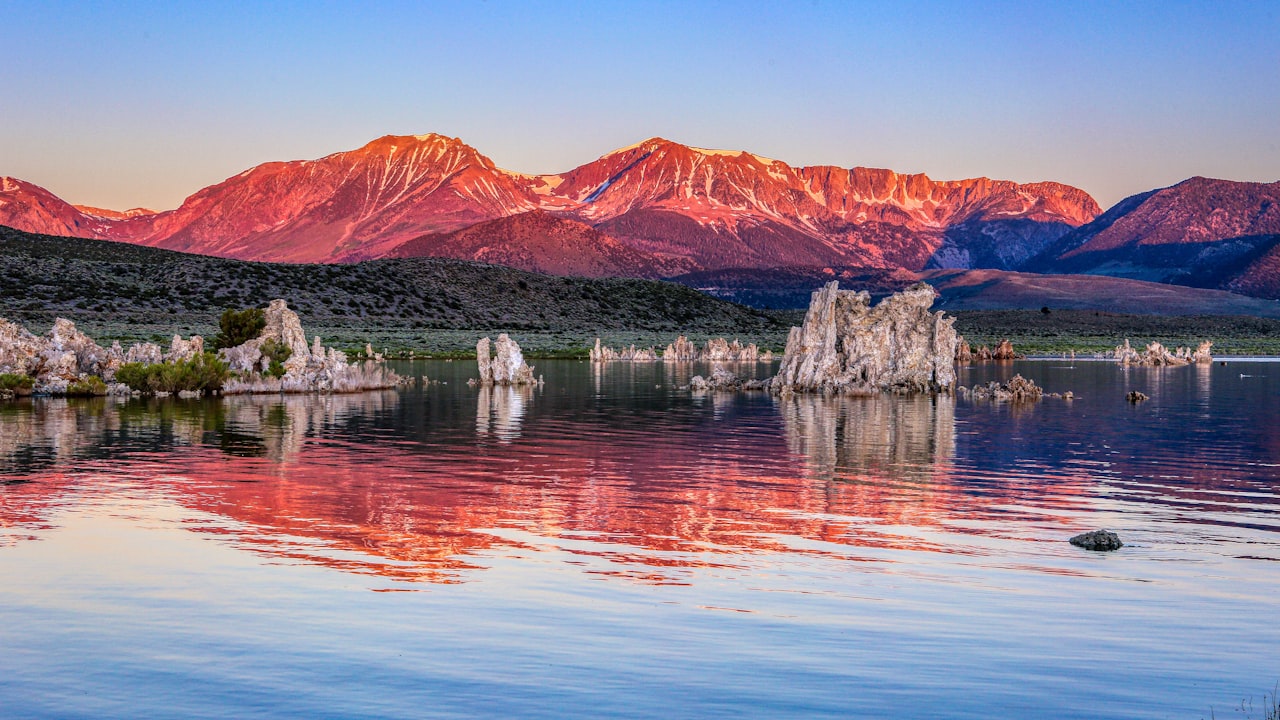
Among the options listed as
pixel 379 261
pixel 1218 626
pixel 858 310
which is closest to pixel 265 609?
pixel 1218 626

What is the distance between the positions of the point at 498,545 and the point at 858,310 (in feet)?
110

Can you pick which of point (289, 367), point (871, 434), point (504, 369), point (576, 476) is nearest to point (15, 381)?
point (289, 367)

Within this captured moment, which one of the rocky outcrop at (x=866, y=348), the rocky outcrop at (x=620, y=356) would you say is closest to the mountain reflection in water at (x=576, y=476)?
the rocky outcrop at (x=866, y=348)

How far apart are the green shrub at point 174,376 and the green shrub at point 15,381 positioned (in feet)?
9.57

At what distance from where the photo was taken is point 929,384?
48844 millimetres

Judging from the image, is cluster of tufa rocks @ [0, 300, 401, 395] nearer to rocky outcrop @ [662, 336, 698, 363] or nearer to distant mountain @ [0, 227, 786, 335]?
rocky outcrop @ [662, 336, 698, 363]

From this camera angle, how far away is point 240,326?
168 ft

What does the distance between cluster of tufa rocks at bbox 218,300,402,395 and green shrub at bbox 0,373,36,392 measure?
254 inches

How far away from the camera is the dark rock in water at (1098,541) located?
15445mm

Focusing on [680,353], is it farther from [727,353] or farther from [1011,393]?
[1011,393]

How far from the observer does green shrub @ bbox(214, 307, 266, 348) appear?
50531 millimetres

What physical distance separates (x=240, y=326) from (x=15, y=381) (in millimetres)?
10638

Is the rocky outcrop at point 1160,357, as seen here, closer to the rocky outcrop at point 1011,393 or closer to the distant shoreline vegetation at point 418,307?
the distant shoreline vegetation at point 418,307

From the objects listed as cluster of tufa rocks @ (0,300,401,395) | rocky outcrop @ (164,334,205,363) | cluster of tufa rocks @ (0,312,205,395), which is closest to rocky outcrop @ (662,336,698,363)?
cluster of tufa rocks @ (0,300,401,395)
